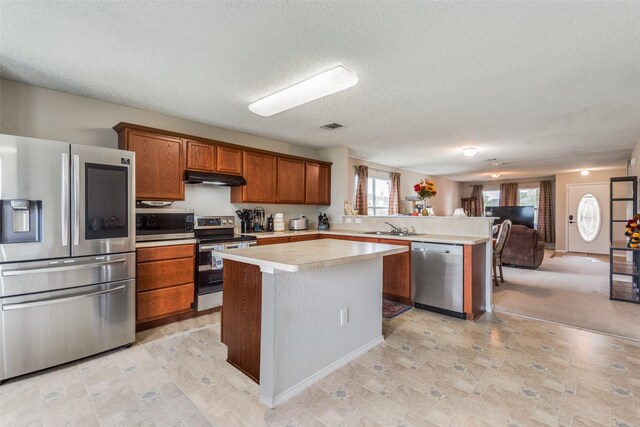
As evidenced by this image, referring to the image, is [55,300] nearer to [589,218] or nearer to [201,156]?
[201,156]

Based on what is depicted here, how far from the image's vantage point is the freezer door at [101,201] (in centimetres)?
241

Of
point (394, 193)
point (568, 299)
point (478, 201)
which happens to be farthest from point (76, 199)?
point (478, 201)

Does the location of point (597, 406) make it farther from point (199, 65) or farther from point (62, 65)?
point (62, 65)

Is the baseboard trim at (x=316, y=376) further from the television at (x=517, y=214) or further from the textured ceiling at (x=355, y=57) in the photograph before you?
the television at (x=517, y=214)

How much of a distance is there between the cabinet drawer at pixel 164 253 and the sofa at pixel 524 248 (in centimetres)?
621

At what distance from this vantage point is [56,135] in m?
2.96

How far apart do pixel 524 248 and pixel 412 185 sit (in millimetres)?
3354

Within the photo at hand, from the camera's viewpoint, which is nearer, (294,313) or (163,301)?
(294,313)

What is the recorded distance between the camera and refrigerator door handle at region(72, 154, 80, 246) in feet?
7.83

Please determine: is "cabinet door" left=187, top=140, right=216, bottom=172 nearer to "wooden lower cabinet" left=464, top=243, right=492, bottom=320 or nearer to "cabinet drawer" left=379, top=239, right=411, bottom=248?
"cabinet drawer" left=379, top=239, right=411, bottom=248

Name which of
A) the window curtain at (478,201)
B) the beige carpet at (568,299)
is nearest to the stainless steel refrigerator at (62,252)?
the beige carpet at (568,299)

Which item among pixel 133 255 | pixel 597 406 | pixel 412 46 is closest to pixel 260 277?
pixel 133 255

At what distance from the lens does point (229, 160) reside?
409cm

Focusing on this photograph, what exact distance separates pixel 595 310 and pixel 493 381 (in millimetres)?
Answer: 2562
